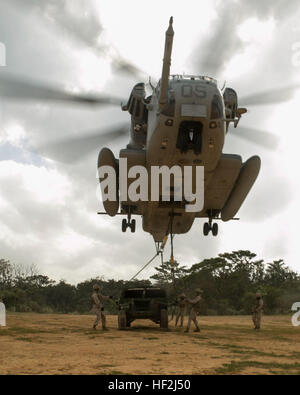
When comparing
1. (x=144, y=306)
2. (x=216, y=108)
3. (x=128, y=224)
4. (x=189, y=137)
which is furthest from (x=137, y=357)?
(x=128, y=224)

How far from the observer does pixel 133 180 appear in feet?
46.7

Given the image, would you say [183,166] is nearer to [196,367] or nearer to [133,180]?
[133,180]

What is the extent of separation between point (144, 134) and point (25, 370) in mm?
10057

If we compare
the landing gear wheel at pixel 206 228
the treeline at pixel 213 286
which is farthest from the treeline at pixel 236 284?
the landing gear wheel at pixel 206 228

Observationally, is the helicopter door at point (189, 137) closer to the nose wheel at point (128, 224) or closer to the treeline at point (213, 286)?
the nose wheel at point (128, 224)

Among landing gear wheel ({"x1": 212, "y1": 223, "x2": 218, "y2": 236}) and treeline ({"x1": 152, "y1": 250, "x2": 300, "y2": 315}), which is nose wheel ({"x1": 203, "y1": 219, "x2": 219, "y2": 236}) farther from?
treeline ({"x1": 152, "y1": 250, "x2": 300, "y2": 315})

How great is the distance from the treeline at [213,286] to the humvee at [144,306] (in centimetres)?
2815

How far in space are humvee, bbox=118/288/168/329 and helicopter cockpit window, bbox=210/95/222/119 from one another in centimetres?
582

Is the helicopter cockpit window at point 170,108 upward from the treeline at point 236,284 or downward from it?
upward

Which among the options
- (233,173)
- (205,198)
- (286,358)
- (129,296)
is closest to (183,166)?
(233,173)

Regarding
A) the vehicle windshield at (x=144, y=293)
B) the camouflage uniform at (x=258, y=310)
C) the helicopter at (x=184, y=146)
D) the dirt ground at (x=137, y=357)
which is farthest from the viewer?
the camouflage uniform at (x=258, y=310)

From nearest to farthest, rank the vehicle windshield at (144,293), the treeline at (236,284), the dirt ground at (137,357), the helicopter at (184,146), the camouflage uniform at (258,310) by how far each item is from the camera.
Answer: the dirt ground at (137,357) < the helicopter at (184,146) < the vehicle windshield at (144,293) < the camouflage uniform at (258,310) < the treeline at (236,284)

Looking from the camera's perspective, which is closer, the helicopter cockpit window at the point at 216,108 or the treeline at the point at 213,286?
the helicopter cockpit window at the point at 216,108

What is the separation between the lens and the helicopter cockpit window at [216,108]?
11258 mm
